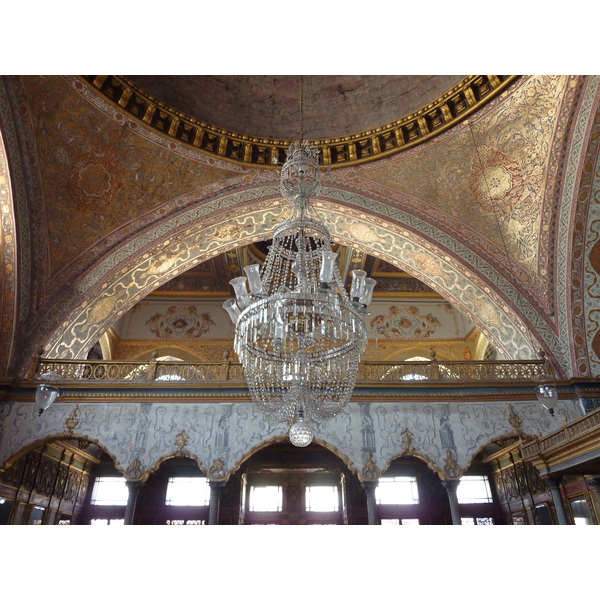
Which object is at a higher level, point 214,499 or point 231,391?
point 231,391

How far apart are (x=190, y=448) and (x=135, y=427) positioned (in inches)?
29.5

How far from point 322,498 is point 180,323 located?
4.44 meters

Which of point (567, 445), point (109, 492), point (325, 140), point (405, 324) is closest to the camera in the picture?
point (567, 445)

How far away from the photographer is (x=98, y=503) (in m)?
8.53

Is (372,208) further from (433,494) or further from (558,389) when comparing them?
(433,494)

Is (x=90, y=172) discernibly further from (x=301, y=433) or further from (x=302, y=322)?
(x=301, y=433)

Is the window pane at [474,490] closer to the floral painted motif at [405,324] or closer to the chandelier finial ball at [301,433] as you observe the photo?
the floral painted motif at [405,324]

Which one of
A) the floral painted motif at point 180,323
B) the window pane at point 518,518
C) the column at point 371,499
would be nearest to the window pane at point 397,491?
the window pane at point 518,518

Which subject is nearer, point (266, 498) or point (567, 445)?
point (567, 445)

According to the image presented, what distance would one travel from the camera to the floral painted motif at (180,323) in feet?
31.6

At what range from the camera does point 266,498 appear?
8516mm

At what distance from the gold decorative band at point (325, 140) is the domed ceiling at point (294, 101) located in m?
0.19

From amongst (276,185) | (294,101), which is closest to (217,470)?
(276,185)

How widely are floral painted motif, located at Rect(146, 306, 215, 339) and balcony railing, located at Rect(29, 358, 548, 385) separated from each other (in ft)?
10.6
